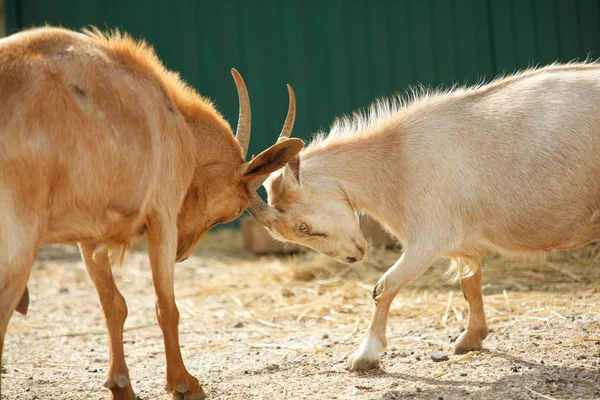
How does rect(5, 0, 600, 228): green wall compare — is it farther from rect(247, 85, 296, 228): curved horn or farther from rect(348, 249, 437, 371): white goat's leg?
rect(348, 249, 437, 371): white goat's leg

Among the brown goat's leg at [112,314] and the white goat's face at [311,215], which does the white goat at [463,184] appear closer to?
the white goat's face at [311,215]

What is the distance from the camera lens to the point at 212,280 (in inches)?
312

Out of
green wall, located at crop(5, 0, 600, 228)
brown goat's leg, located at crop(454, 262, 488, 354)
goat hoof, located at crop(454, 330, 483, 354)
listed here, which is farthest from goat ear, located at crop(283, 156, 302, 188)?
green wall, located at crop(5, 0, 600, 228)

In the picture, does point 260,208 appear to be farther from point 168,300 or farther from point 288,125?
point 168,300

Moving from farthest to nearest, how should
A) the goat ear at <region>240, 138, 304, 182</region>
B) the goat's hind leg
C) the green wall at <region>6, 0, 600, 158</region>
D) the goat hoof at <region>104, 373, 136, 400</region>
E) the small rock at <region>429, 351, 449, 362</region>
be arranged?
the green wall at <region>6, 0, 600, 158</region>
the small rock at <region>429, 351, 449, 362</region>
the goat ear at <region>240, 138, 304, 182</region>
the goat hoof at <region>104, 373, 136, 400</region>
the goat's hind leg

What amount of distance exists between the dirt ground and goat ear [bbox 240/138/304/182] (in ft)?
4.01

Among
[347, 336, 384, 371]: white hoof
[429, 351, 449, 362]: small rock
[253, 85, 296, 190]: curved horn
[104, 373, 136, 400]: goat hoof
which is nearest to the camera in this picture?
[104, 373, 136, 400]: goat hoof

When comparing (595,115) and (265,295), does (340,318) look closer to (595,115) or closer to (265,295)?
(265,295)

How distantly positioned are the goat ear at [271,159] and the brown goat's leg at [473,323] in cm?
147

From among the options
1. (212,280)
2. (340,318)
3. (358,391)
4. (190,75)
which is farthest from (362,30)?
(358,391)

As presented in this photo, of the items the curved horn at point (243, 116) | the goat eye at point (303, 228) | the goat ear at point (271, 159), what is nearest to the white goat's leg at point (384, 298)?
the goat eye at point (303, 228)

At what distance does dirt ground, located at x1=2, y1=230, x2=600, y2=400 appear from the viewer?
4.29 meters

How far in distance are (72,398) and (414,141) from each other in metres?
2.53

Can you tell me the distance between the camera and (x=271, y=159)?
455 centimetres
